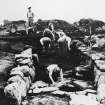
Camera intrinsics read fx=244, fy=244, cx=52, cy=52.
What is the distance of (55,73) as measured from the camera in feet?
32.1

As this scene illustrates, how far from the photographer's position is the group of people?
1211 centimetres

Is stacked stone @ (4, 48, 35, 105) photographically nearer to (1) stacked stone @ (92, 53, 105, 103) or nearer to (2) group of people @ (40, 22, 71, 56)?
(2) group of people @ (40, 22, 71, 56)

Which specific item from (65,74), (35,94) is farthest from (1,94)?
(65,74)

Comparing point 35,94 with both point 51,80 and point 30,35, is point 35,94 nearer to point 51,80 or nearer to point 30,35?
point 51,80

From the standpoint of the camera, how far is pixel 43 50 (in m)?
12.3

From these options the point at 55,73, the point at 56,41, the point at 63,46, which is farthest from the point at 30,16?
the point at 55,73

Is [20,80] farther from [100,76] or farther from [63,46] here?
[63,46]

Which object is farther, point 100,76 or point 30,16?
point 30,16

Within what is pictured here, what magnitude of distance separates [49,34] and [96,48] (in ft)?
10.0

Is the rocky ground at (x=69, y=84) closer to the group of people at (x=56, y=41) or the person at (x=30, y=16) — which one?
the group of people at (x=56, y=41)

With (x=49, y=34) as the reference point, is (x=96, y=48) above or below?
below

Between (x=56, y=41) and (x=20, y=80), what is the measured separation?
5.24 m

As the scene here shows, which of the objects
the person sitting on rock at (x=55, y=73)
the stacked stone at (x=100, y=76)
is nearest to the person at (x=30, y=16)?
the stacked stone at (x=100, y=76)

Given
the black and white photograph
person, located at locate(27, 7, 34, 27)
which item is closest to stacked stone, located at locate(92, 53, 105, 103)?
the black and white photograph
